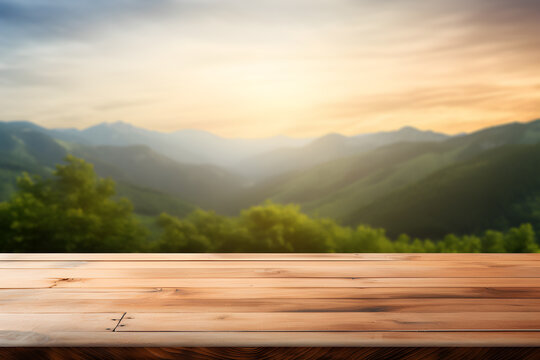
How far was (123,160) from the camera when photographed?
1209 inches

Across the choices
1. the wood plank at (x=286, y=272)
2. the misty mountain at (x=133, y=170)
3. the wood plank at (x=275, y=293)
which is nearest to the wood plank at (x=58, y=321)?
the wood plank at (x=275, y=293)

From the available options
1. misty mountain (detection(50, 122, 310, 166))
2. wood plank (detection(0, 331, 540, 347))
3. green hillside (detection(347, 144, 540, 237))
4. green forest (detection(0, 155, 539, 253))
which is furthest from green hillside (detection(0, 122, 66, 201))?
wood plank (detection(0, 331, 540, 347))

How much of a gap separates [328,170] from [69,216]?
20.4m

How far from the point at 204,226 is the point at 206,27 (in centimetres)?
896

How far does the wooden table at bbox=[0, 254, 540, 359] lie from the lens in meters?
0.87

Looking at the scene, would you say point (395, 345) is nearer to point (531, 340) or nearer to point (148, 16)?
point (531, 340)

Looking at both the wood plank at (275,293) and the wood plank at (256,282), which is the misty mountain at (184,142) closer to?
the wood plank at (256,282)

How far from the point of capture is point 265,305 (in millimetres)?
1077

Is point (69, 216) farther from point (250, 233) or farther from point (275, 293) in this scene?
point (275, 293)

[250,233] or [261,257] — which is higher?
[261,257]

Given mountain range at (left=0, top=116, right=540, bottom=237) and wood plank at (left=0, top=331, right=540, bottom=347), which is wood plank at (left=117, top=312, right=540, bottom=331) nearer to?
wood plank at (left=0, top=331, right=540, bottom=347)

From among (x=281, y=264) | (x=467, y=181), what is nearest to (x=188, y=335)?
(x=281, y=264)

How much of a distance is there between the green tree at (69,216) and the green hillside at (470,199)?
16254 millimetres

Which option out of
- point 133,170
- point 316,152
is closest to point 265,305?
point 316,152
